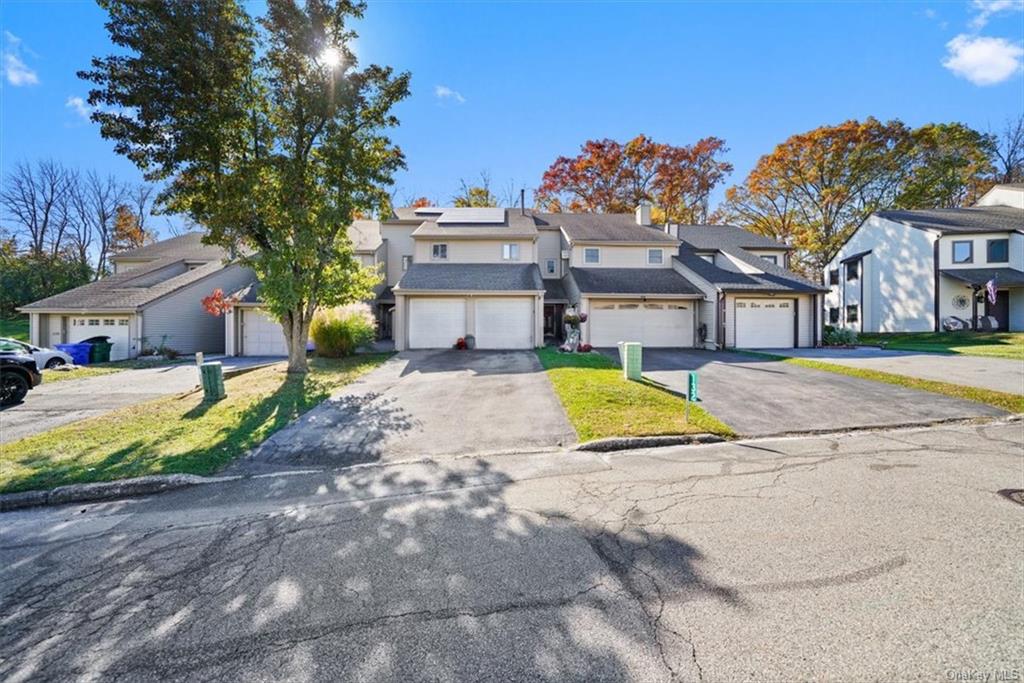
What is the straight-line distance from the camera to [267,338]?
1972cm

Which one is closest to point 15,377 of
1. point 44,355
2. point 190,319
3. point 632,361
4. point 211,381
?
point 211,381

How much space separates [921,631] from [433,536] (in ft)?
10.9

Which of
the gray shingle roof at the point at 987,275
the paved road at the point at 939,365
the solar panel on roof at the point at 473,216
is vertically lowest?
the paved road at the point at 939,365

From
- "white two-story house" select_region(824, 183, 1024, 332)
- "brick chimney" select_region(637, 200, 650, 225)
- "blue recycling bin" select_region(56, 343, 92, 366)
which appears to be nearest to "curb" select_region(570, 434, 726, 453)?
"brick chimney" select_region(637, 200, 650, 225)

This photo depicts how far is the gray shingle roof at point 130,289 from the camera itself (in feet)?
63.8

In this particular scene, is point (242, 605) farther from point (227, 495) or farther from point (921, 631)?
point (921, 631)

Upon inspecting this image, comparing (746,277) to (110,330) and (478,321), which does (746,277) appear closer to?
(478,321)

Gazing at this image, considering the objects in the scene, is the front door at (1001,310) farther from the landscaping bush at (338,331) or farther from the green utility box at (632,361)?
the landscaping bush at (338,331)

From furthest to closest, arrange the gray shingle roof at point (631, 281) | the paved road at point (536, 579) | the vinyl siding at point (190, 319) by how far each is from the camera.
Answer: the vinyl siding at point (190, 319)
the gray shingle roof at point (631, 281)
the paved road at point (536, 579)

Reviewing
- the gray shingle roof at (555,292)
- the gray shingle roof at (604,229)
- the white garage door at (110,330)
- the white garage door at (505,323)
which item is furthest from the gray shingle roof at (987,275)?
the white garage door at (110,330)

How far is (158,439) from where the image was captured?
6.70 metres

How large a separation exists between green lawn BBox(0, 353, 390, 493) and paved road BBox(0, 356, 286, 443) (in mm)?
734

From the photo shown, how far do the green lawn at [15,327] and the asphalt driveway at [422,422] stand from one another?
103 feet

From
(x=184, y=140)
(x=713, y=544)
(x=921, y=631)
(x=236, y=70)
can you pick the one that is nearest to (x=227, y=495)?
(x=713, y=544)
